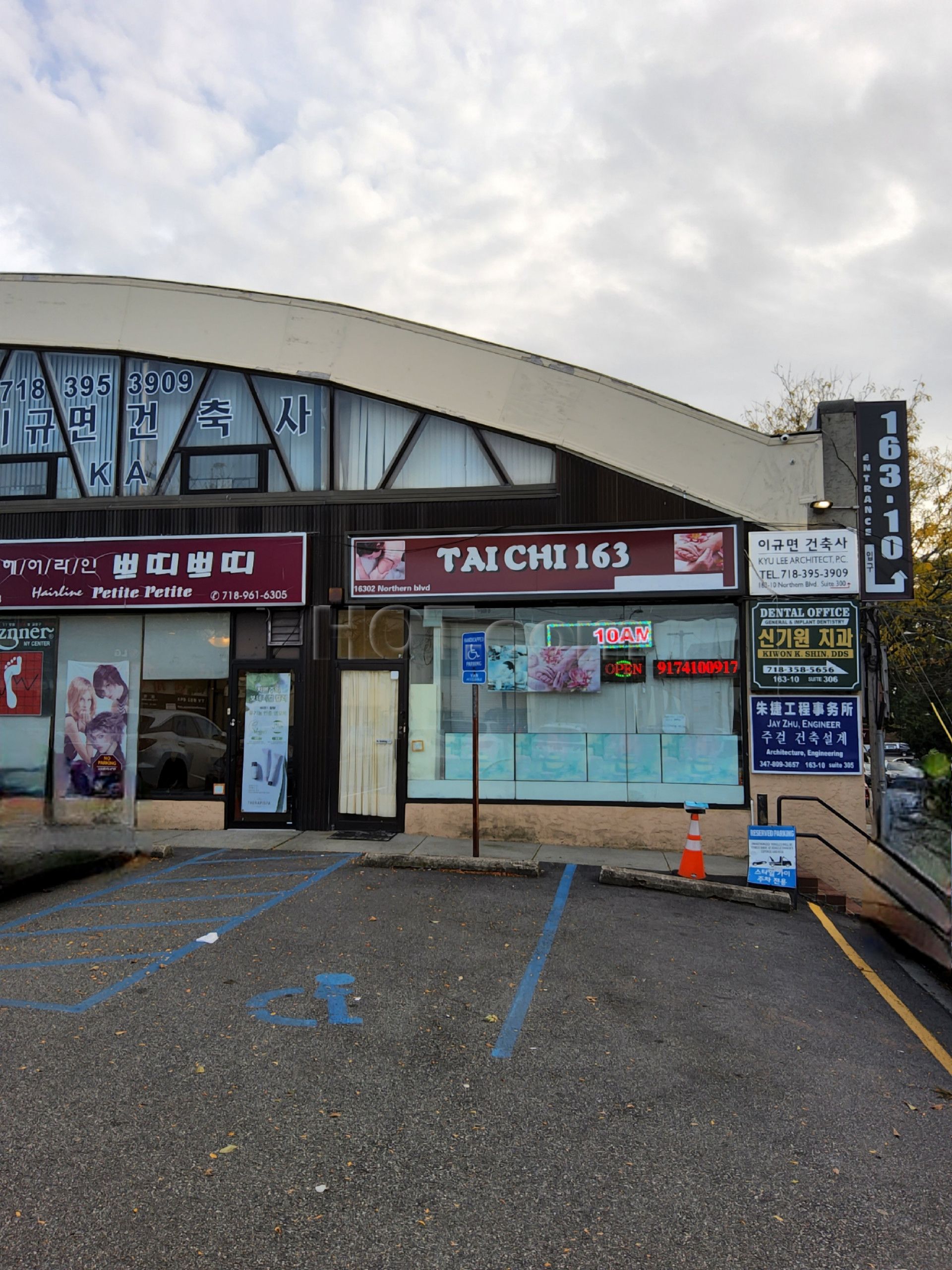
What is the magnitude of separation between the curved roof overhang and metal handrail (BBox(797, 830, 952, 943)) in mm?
3910

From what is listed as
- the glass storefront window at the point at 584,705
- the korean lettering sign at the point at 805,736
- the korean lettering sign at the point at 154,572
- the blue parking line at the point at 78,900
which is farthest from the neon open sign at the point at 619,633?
the blue parking line at the point at 78,900

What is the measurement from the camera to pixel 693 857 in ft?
29.5

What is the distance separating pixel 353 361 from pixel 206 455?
2.60 meters

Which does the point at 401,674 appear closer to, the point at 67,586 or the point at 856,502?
the point at 67,586

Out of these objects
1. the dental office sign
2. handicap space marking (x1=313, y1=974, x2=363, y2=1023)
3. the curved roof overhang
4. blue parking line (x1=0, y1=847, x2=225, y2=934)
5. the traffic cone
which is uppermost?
the curved roof overhang

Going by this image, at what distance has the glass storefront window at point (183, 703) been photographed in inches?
458

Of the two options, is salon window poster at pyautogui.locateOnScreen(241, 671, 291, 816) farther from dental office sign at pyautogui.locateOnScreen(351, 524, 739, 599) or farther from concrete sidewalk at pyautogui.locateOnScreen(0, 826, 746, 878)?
dental office sign at pyautogui.locateOnScreen(351, 524, 739, 599)

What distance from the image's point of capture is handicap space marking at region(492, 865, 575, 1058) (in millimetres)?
4836

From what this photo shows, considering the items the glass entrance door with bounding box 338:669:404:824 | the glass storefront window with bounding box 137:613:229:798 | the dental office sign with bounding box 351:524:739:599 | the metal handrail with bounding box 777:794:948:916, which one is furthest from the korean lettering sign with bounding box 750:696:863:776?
the glass storefront window with bounding box 137:613:229:798

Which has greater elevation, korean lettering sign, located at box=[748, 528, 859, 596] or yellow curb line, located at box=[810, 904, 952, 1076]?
korean lettering sign, located at box=[748, 528, 859, 596]

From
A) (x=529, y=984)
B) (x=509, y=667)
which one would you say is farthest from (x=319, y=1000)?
(x=509, y=667)

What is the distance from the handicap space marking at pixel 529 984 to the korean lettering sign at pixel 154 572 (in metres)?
5.73

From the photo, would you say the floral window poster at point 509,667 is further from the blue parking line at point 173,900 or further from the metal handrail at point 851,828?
the blue parking line at point 173,900

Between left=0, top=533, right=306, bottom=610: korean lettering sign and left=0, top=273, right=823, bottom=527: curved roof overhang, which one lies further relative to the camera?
left=0, top=533, right=306, bottom=610: korean lettering sign
